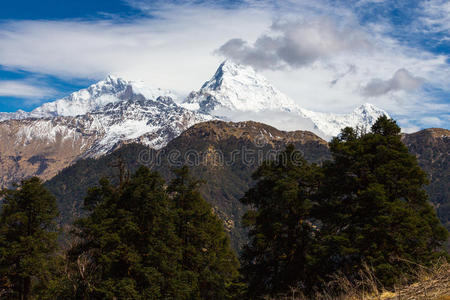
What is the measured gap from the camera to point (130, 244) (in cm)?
2681

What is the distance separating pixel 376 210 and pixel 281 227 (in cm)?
665

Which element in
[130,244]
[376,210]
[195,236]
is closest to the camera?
[376,210]

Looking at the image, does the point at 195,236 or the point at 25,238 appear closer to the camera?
the point at 25,238

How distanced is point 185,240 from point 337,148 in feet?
50.3

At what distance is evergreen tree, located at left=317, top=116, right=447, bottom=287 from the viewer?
23.0 metres

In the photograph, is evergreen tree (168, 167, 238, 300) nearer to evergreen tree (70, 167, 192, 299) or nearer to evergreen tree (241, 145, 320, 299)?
evergreen tree (70, 167, 192, 299)

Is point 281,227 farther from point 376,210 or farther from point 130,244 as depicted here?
point 130,244

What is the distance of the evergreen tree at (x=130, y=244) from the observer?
2545 cm

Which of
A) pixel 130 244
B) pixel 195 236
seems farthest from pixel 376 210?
pixel 195 236

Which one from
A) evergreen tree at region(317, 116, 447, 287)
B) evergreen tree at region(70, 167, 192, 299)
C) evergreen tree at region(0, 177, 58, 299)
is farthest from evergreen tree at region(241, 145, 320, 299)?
evergreen tree at region(0, 177, 58, 299)

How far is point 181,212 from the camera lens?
3250 cm

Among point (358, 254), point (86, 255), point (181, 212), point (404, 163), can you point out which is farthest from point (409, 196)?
point (86, 255)

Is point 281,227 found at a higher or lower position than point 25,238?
lower

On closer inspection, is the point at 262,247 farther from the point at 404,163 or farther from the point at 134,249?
the point at 404,163
